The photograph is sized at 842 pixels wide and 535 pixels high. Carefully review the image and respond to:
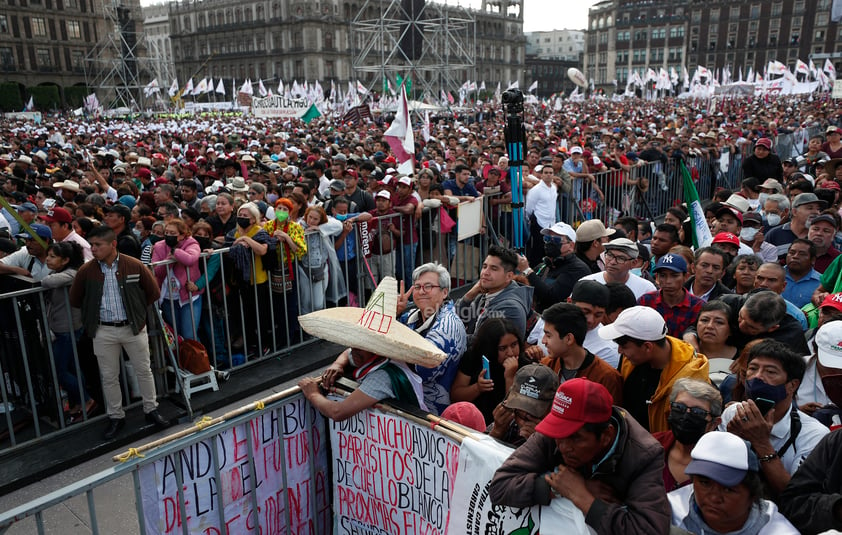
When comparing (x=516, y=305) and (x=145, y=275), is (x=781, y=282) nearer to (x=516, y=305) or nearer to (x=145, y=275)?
(x=516, y=305)

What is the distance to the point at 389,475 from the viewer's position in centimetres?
329

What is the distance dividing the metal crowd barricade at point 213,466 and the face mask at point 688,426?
1.87 meters

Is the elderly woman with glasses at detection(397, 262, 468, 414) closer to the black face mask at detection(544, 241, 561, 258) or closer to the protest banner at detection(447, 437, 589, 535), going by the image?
the protest banner at detection(447, 437, 589, 535)

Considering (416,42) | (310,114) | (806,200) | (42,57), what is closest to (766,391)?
(806,200)

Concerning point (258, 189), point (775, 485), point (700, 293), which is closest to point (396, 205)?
point (258, 189)

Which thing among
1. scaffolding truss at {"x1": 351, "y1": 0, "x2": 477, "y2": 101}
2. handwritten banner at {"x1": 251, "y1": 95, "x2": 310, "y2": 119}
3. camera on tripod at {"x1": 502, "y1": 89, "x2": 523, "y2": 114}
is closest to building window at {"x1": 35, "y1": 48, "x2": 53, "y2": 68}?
scaffolding truss at {"x1": 351, "y1": 0, "x2": 477, "y2": 101}

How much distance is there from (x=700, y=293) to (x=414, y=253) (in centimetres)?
391

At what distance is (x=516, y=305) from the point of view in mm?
4559

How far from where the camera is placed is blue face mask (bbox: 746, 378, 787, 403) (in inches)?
114

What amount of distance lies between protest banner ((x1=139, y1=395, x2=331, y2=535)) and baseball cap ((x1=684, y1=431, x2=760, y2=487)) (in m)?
2.04

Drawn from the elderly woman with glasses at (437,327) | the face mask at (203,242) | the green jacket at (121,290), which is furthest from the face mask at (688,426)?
the face mask at (203,242)

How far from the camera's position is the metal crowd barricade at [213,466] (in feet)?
8.45

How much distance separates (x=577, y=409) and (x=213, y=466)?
5.91ft

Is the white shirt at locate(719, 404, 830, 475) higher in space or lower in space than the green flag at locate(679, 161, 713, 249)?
lower
